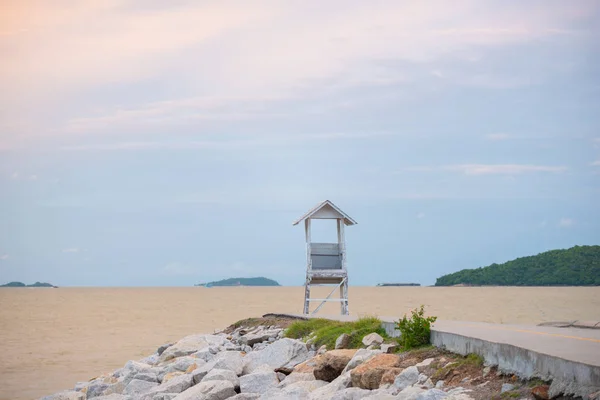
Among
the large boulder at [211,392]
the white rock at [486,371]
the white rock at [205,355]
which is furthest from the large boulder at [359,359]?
the white rock at [205,355]

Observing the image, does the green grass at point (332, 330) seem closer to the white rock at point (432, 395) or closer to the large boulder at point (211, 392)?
the large boulder at point (211, 392)

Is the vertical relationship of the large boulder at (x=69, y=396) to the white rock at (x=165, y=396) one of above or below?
below

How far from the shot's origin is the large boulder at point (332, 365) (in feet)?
48.1

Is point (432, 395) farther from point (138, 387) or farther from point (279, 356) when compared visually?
point (138, 387)

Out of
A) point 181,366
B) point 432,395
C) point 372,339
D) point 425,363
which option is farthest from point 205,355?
point 432,395

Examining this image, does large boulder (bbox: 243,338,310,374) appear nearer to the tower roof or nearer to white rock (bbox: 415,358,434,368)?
white rock (bbox: 415,358,434,368)

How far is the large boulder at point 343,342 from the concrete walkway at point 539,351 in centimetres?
312

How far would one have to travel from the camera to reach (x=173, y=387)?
1694 centimetres

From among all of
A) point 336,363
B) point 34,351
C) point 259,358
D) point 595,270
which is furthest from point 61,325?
point 595,270

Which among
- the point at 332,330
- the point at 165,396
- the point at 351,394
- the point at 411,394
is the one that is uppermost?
the point at 332,330

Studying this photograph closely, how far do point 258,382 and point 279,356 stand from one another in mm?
2586

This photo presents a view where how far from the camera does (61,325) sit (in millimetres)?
62688

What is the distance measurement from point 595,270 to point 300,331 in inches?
6540

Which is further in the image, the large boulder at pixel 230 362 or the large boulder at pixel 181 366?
the large boulder at pixel 181 366
